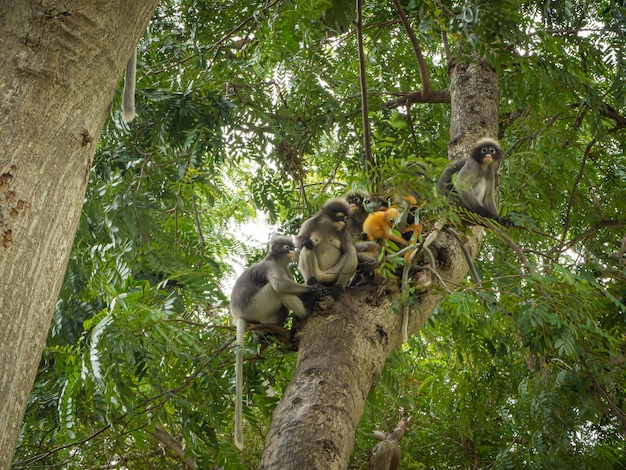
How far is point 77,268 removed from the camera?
3707mm

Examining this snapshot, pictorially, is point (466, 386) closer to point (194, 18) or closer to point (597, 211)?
point (597, 211)

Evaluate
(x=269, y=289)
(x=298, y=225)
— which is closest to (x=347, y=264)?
(x=269, y=289)

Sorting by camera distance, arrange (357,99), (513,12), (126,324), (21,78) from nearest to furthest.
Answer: (21,78) < (126,324) < (513,12) < (357,99)

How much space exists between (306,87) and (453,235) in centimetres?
187

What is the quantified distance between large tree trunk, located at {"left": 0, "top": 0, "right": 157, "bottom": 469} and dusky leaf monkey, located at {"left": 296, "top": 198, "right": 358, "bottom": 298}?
9.80ft

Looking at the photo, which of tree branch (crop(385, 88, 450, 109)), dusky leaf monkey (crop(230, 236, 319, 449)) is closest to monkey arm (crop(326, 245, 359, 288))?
dusky leaf monkey (crop(230, 236, 319, 449))

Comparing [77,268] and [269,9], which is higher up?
[269,9]

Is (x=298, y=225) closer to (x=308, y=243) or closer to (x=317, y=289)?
(x=308, y=243)

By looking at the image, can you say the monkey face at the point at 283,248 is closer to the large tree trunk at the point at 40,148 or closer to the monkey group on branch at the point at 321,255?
the monkey group on branch at the point at 321,255

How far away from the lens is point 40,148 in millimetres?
1252

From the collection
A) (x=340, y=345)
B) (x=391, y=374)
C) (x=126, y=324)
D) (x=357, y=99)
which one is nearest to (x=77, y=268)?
(x=126, y=324)

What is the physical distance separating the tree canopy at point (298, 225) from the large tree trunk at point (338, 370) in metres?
0.35

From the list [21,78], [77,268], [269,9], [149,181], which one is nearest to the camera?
[21,78]

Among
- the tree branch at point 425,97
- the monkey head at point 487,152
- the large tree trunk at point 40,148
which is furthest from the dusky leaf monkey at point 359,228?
the large tree trunk at point 40,148
